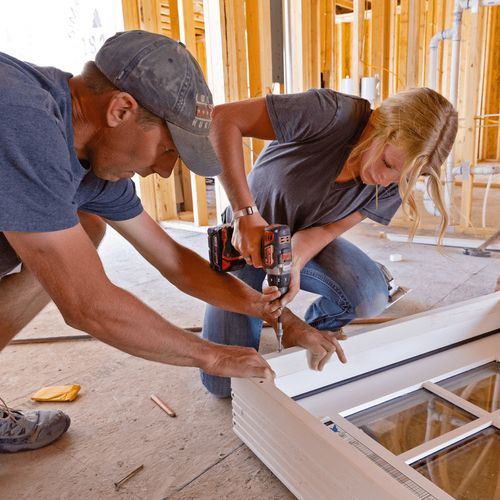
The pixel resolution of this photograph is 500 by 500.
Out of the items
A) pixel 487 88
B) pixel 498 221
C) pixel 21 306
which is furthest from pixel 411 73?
pixel 487 88

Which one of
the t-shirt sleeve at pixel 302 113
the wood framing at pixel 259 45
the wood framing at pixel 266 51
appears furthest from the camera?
the wood framing at pixel 259 45

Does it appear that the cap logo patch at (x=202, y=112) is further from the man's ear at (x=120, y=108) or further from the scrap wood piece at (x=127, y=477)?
the scrap wood piece at (x=127, y=477)

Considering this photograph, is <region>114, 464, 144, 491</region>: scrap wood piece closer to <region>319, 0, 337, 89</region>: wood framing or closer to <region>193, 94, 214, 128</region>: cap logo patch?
<region>193, 94, 214, 128</region>: cap logo patch

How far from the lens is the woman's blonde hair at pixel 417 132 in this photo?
1.37m

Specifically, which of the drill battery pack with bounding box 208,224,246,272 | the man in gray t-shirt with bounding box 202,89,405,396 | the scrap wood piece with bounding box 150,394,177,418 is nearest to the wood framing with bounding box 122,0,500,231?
the man in gray t-shirt with bounding box 202,89,405,396

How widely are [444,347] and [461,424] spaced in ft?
1.41

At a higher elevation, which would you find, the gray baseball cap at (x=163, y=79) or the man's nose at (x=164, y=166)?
the gray baseball cap at (x=163, y=79)

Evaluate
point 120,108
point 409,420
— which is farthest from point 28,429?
point 409,420

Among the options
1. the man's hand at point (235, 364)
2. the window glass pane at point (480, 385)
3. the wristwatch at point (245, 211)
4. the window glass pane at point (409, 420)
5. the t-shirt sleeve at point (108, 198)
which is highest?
the t-shirt sleeve at point (108, 198)

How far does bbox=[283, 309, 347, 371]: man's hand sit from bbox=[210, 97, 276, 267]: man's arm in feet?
0.88

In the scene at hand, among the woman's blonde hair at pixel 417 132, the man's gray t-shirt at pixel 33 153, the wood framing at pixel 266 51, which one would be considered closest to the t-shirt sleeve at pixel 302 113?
the woman's blonde hair at pixel 417 132

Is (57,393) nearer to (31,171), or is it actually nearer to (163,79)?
Answer: (31,171)

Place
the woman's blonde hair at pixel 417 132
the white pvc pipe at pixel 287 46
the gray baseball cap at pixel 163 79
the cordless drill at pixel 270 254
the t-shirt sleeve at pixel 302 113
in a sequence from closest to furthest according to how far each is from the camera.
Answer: the gray baseball cap at pixel 163 79 < the cordless drill at pixel 270 254 < the woman's blonde hair at pixel 417 132 < the t-shirt sleeve at pixel 302 113 < the white pvc pipe at pixel 287 46

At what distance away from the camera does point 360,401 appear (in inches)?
53.1
